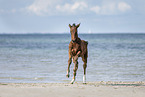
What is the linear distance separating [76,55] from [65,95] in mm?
2350

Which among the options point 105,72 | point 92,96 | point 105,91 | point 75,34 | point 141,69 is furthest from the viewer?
point 141,69

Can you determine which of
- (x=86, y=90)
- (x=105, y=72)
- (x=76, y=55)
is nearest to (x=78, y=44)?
(x=76, y=55)

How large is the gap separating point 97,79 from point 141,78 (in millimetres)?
2407

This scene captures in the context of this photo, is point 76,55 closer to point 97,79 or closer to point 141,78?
point 97,79

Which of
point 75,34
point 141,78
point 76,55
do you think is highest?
point 75,34

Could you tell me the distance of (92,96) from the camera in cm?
911

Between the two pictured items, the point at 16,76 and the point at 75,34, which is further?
the point at 16,76

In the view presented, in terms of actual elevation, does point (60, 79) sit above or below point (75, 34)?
below

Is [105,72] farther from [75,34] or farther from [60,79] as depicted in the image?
[75,34]

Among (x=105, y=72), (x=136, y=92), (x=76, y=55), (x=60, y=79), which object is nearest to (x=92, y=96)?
(x=136, y=92)

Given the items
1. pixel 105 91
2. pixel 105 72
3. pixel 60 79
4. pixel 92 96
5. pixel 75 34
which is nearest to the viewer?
pixel 92 96

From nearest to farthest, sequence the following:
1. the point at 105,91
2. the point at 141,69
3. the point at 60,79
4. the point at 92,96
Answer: the point at 92,96 < the point at 105,91 < the point at 60,79 < the point at 141,69

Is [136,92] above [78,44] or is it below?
below

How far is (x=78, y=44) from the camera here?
11.1 m
